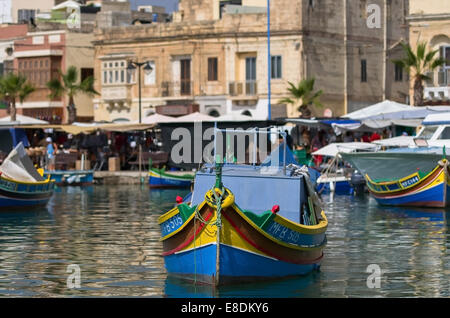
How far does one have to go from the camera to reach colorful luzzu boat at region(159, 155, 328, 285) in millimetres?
17797

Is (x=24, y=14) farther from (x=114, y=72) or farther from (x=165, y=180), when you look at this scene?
(x=165, y=180)

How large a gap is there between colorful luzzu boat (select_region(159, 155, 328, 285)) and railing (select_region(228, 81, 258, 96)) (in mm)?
43921

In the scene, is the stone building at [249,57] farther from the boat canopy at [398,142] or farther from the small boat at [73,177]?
the boat canopy at [398,142]

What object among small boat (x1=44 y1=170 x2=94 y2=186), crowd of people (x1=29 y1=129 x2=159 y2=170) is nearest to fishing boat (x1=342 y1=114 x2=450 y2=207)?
small boat (x1=44 y1=170 x2=94 y2=186)

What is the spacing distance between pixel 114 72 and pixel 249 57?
9.19 meters

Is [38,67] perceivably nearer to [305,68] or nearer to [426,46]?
[305,68]

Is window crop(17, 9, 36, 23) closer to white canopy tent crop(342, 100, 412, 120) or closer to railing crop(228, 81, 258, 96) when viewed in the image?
railing crop(228, 81, 258, 96)

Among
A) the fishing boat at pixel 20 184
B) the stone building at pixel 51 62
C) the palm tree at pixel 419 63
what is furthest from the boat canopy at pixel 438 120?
the stone building at pixel 51 62

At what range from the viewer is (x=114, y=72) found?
2702 inches

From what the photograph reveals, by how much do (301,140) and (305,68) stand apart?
319 inches

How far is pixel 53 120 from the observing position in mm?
70750

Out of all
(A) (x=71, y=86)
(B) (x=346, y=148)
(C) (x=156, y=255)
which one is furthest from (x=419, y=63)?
(C) (x=156, y=255)

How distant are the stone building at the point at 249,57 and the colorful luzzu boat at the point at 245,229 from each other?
4322cm
